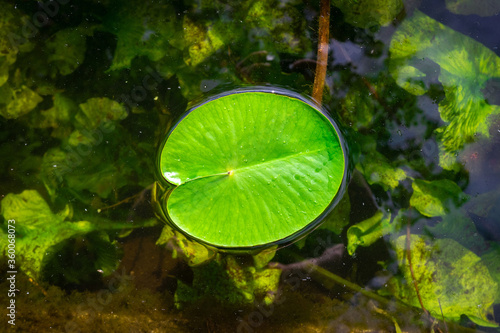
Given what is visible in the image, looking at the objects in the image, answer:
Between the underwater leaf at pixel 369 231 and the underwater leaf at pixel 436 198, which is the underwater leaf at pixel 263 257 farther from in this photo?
the underwater leaf at pixel 436 198

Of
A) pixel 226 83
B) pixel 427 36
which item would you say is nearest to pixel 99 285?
pixel 226 83

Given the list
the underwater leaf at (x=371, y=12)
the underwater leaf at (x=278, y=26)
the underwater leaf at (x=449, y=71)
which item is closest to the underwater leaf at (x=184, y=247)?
the underwater leaf at (x=278, y=26)

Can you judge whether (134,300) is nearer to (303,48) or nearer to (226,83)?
(226,83)

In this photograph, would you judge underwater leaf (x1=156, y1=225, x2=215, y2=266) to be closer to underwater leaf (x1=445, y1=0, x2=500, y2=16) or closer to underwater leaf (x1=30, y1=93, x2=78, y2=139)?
underwater leaf (x1=30, y1=93, x2=78, y2=139)

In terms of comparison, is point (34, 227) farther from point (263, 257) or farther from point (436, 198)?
point (436, 198)

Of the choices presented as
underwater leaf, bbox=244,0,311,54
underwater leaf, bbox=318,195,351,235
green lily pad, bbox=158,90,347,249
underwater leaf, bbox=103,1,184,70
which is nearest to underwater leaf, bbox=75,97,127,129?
underwater leaf, bbox=103,1,184,70

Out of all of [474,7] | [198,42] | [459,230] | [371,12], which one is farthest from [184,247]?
[474,7]
